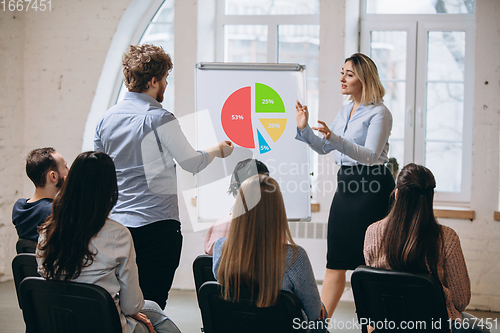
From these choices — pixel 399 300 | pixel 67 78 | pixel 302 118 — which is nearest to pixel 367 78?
pixel 302 118

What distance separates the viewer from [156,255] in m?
1.77

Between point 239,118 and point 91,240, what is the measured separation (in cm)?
153

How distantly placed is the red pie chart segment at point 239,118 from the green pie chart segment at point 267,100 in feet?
0.19

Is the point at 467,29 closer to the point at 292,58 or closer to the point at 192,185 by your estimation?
the point at 292,58

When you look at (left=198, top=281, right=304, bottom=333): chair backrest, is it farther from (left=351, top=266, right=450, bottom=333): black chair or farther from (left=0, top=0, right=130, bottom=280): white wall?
(left=0, top=0, right=130, bottom=280): white wall

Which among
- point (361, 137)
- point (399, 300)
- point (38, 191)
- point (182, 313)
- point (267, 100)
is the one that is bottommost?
point (182, 313)

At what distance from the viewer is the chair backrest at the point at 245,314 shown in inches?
50.8

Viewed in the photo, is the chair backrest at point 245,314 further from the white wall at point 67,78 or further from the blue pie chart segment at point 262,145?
the white wall at point 67,78

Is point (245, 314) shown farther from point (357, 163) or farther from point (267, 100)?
point (267, 100)

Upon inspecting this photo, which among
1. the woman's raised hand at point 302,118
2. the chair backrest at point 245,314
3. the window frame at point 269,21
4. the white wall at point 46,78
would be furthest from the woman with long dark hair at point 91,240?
the window frame at point 269,21

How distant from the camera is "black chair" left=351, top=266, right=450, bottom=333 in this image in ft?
4.63

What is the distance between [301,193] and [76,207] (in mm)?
1716

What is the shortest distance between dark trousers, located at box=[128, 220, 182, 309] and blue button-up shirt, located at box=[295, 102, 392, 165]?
0.92 m

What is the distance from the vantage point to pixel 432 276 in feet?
4.64
